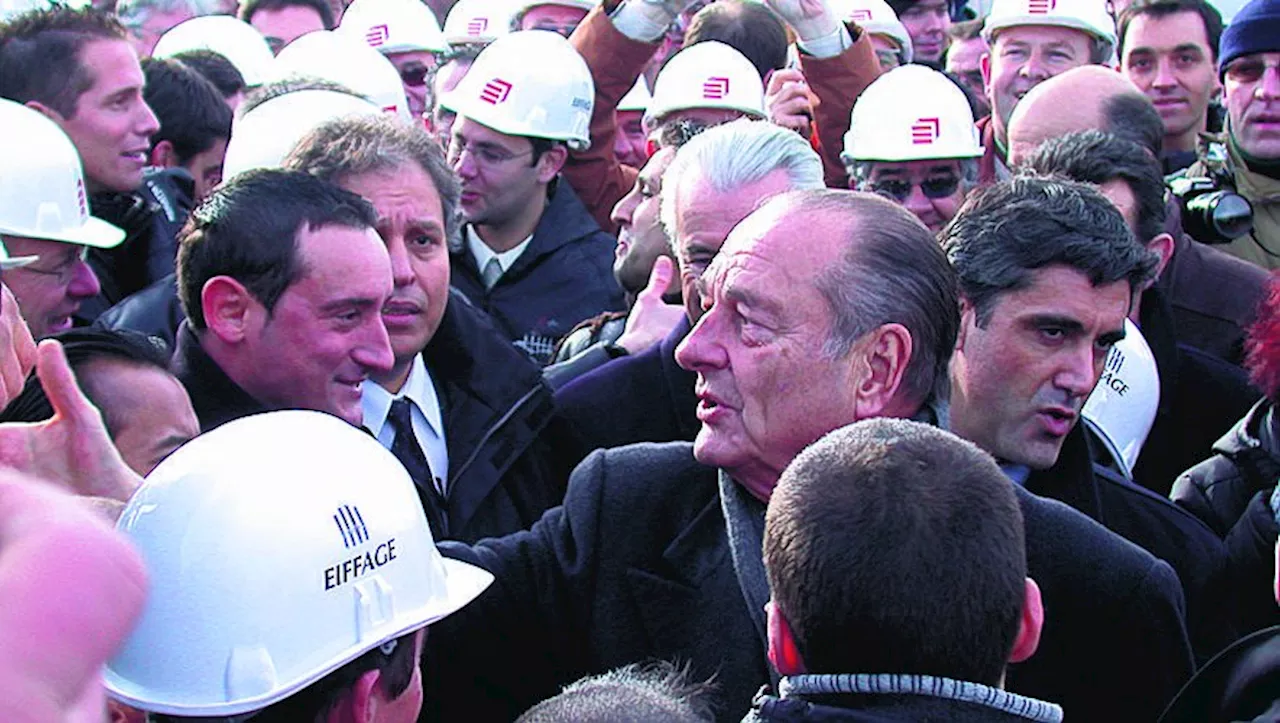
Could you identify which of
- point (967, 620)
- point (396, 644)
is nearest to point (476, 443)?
point (396, 644)

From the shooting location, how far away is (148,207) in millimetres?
6203

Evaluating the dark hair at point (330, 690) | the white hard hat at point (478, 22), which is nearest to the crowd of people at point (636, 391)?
the dark hair at point (330, 690)

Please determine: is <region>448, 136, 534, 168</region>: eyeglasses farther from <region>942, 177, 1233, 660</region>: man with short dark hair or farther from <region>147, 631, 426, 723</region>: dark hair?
<region>147, 631, 426, 723</region>: dark hair

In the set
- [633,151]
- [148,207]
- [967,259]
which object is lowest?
[633,151]

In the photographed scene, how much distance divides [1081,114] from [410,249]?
2602 millimetres

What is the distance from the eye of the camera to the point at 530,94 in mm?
6742

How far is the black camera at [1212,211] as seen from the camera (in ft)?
20.4

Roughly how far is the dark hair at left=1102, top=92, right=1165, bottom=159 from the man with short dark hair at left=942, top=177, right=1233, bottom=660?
1810mm

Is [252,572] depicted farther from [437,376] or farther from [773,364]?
[437,376]

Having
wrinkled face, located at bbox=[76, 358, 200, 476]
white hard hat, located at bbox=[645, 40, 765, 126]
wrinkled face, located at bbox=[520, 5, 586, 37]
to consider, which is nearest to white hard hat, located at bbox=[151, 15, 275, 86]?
wrinkled face, located at bbox=[520, 5, 586, 37]

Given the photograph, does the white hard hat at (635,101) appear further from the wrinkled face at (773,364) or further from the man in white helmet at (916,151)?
the wrinkled face at (773,364)

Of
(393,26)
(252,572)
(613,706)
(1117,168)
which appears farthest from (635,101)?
(613,706)

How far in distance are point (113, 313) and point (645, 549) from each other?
2236 mm

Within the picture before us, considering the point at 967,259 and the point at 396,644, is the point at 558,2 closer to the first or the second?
the point at 967,259
